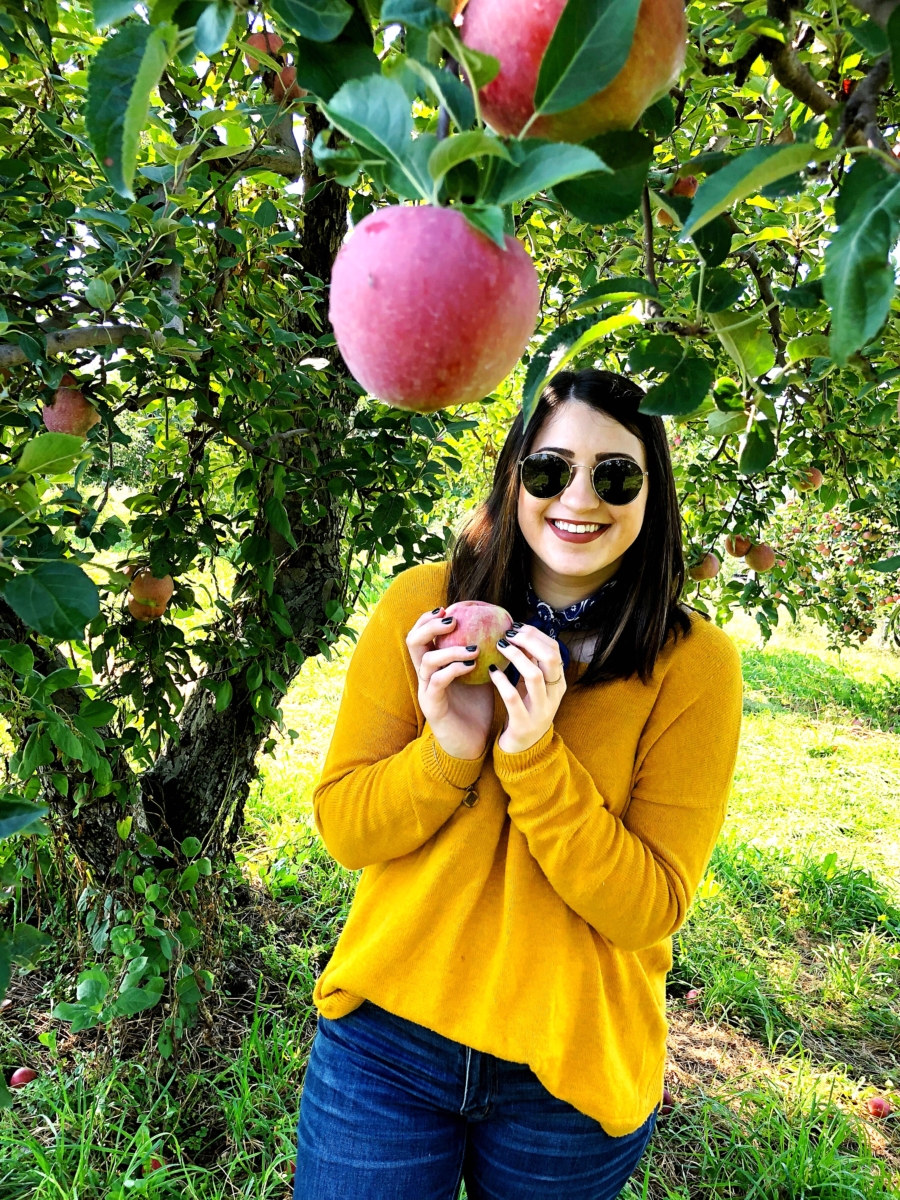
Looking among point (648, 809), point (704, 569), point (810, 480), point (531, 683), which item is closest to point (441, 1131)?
point (648, 809)

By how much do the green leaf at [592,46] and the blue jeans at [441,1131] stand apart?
112 cm

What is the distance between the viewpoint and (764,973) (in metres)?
2.69

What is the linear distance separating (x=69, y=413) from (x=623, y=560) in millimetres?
806

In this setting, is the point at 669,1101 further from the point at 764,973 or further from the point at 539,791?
the point at 539,791

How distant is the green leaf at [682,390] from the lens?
512 millimetres

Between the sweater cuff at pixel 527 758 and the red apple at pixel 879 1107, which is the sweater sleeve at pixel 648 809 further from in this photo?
the red apple at pixel 879 1107

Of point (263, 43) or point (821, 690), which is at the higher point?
point (263, 43)

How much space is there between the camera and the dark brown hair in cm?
120

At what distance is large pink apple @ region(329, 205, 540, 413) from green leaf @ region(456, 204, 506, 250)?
0.07ft

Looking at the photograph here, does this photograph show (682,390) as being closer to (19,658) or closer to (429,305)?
(429,305)

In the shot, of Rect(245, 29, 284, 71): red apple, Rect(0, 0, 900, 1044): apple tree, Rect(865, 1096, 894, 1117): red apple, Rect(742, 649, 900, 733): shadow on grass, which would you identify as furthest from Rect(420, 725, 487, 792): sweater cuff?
Rect(742, 649, 900, 733): shadow on grass

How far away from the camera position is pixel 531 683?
1.03 metres

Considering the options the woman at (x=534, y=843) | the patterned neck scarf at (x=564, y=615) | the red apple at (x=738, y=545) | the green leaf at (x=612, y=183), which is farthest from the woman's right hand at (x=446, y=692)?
the red apple at (x=738, y=545)

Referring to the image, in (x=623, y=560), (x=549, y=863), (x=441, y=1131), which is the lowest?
(x=441, y=1131)
